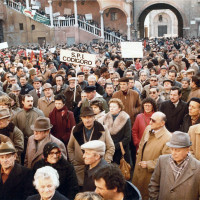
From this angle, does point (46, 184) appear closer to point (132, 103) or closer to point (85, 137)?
point (85, 137)

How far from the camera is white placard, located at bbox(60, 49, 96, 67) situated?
831cm

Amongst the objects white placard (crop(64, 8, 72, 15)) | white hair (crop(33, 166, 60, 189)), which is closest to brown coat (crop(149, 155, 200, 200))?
white hair (crop(33, 166, 60, 189))

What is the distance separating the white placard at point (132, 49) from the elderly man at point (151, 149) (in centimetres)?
662

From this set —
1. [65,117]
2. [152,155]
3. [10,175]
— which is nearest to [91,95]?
[65,117]

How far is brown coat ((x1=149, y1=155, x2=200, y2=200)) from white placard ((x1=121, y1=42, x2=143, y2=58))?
7508mm

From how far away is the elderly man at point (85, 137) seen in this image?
16.0ft

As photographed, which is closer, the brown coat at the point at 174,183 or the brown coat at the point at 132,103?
the brown coat at the point at 174,183

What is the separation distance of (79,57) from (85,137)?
3.84 metres

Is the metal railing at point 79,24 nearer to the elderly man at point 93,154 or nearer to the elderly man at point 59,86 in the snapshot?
the elderly man at point 59,86

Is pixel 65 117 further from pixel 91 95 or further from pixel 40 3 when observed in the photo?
pixel 40 3

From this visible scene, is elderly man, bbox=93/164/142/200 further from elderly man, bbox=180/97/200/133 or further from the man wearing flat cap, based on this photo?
elderly man, bbox=180/97/200/133

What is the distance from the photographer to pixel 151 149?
4711mm

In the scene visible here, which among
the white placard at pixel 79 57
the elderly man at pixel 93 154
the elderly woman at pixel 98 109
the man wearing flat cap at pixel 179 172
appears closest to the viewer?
the man wearing flat cap at pixel 179 172

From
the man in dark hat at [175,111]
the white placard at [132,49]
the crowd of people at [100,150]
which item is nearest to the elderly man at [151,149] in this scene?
the crowd of people at [100,150]
